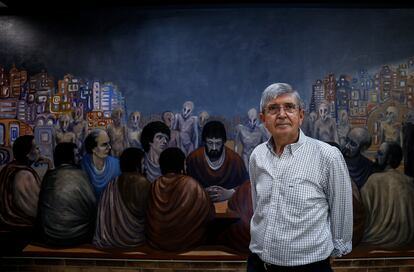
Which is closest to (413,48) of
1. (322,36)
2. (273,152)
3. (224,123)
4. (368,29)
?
(368,29)

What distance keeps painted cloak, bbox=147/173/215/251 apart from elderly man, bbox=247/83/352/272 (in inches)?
63.7

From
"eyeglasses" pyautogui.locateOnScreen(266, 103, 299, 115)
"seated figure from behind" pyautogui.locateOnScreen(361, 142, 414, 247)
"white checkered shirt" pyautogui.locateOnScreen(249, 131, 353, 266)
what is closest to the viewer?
"white checkered shirt" pyautogui.locateOnScreen(249, 131, 353, 266)

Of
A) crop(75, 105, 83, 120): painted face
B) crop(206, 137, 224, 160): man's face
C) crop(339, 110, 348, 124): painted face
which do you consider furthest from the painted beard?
crop(75, 105, 83, 120): painted face

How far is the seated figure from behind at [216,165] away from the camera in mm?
3359

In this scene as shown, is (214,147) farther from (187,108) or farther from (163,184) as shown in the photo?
(163,184)

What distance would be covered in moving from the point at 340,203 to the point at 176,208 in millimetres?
1959

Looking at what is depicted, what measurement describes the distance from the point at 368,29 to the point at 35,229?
372cm

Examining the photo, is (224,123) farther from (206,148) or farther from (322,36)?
(322,36)

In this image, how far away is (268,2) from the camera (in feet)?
11.1

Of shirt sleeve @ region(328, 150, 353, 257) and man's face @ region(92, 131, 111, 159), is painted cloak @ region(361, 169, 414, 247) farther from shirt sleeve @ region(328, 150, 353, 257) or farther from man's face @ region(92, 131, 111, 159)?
man's face @ region(92, 131, 111, 159)

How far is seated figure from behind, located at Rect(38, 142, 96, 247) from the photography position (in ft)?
11.1

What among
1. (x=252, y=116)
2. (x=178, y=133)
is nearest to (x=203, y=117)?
(x=178, y=133)

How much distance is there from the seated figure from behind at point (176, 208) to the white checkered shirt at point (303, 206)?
5.43ft

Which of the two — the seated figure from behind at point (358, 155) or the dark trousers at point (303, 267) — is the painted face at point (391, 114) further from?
the dark trousers at point (303, 267)
